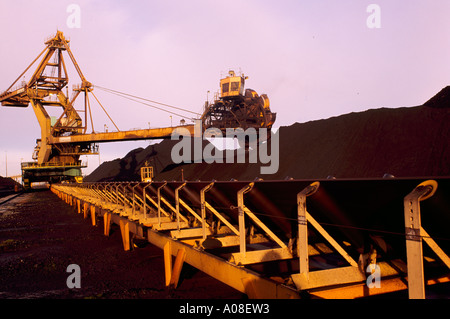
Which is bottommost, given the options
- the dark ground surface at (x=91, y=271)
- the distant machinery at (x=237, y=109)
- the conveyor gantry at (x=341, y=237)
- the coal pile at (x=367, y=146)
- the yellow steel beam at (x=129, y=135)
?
the dark ground surface at (x=91, y=271)

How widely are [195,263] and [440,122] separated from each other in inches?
988

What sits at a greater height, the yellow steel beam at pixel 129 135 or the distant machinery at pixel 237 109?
the distant machinery at pixel 237 109

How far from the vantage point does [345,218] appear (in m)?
4.07

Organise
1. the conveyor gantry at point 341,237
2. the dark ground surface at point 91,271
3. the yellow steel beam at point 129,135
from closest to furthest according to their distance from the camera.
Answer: the conveyor gantry at point 341,237 < the dark ground surface at point 91,271 < the yellow steel beam at point 129,135

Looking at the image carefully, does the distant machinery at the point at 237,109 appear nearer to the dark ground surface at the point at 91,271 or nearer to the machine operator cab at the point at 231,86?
the machine operator cab at the point at 231,86

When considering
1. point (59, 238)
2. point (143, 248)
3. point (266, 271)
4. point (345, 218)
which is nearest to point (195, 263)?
point (266, 271)

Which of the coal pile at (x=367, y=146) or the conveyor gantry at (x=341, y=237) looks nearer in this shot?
the conveyor gantry at (x=341, y=237)

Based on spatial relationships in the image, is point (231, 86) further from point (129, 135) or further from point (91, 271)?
point (91, 271)

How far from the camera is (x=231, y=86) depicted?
42.7m

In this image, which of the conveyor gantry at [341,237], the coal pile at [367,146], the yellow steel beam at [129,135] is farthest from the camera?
the yellow steel beam at [129,135]

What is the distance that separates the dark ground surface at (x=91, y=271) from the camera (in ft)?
22.4

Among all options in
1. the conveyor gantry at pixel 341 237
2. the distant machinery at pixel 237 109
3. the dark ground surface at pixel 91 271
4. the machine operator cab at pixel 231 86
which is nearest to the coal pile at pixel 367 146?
the distant machinery at pixel 237 109

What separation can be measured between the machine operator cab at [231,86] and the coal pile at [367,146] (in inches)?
296

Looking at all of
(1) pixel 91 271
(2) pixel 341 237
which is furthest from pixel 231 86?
(2) pixel 341 237
